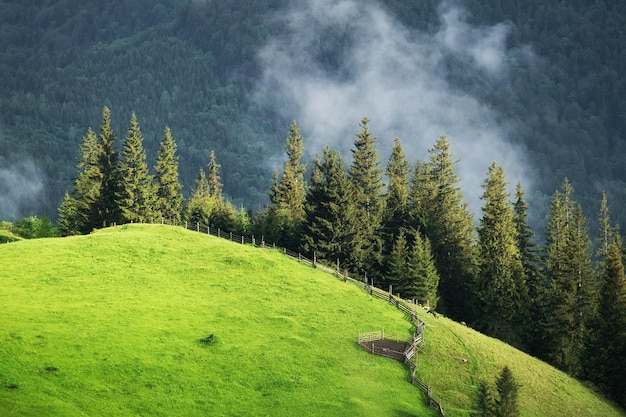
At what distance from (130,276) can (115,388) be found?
85.0 ft

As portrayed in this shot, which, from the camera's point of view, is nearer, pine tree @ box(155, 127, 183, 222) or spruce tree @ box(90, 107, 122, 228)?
spruce tree @ box(90, 107, 122, 228)

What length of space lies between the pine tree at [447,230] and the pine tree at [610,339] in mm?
21191

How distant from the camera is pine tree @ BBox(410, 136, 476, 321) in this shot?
113 m

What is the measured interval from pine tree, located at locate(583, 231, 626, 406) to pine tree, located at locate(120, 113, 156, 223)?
6405 centimetres

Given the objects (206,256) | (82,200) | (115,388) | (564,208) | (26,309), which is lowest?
(115,388)

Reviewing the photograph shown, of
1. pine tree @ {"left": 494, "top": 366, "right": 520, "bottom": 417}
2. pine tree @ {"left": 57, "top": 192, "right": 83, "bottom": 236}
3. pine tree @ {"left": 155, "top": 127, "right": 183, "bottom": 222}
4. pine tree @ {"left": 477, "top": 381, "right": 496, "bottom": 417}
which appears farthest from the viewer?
pine tree @ {"left": 155, "top": 127, "right": 183, "bottom": 222}

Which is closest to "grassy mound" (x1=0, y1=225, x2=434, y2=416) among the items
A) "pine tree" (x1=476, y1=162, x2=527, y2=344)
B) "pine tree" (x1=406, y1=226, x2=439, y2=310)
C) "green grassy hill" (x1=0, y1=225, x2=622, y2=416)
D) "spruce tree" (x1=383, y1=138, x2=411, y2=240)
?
"green grassy hill" (x1=0, y1=225, x2=622, y2=416)

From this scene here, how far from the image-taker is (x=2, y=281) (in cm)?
7731

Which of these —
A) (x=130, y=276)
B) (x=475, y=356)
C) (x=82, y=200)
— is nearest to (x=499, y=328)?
(x=475, y=356)

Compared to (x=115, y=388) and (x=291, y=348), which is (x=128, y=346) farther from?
(x=291, y=348)

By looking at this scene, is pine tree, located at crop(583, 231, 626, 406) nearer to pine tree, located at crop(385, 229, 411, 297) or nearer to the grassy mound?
pine tree, located at crop(385, 229, 411, 297)

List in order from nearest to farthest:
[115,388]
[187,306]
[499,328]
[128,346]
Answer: [115,388] → [128,346] → [187,306] → [499,328]

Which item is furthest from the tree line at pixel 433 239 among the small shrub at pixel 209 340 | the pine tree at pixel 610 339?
the small shrub at pixel 209 340

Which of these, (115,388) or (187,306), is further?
(187,306)
